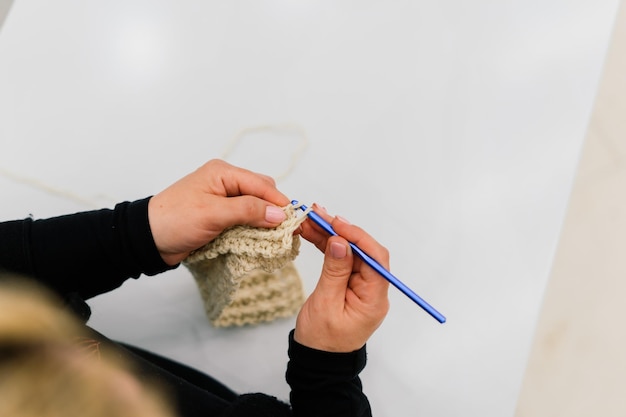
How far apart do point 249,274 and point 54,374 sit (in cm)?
25

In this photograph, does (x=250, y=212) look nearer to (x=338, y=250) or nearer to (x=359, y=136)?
(x=338, y=250)

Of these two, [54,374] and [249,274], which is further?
[249,274]

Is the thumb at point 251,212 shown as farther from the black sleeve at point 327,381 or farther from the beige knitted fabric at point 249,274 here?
the black sleeve at point 327,381

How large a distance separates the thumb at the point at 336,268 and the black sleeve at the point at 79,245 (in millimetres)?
160

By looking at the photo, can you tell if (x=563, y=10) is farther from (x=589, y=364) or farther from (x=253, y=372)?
(x=253, y=372)

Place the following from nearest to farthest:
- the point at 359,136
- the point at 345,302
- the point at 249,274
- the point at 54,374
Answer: the point at 54,374 → the point at 345,302 → the point at 249,274 → the point at 359,136

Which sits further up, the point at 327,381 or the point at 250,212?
the point at 250,212

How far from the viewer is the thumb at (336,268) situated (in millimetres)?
482

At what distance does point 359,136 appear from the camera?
0.78 meters

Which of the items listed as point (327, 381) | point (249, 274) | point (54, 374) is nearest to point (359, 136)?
point (249, 274)

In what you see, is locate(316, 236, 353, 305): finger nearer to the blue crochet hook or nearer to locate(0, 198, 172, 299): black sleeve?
the blue crochet hook

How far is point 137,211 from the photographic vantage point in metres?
0.53

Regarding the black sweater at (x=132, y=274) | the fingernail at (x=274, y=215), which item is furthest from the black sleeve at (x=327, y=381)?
the fingernail at (x=274, y=215)

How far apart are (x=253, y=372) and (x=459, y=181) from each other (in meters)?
0.36
